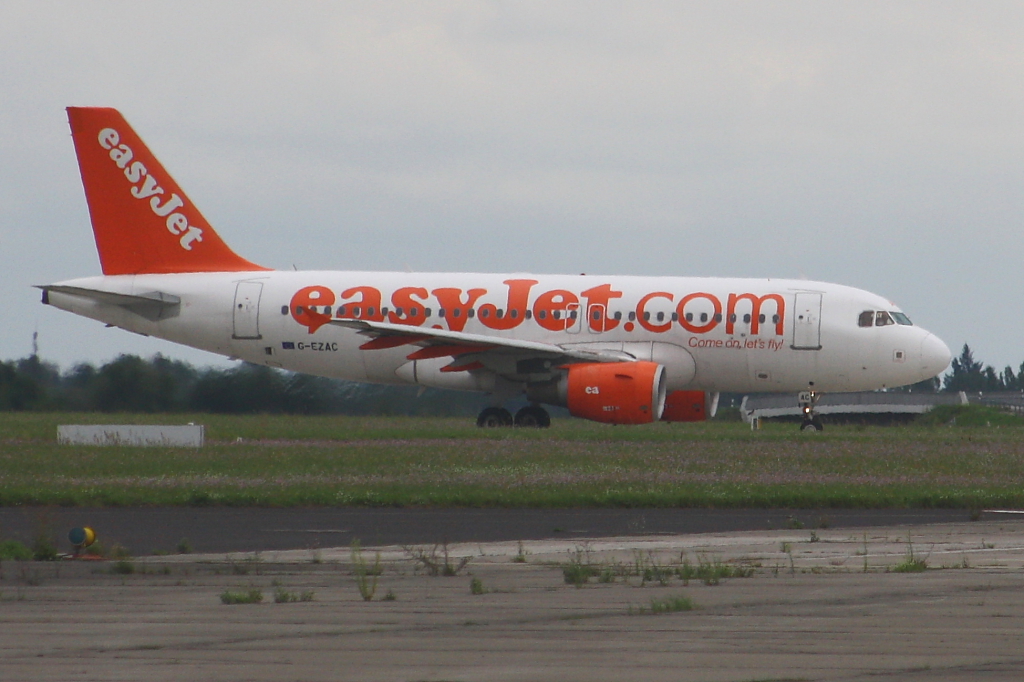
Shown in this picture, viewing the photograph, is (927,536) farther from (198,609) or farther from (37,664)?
(37,664)

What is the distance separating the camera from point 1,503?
16.2 meters

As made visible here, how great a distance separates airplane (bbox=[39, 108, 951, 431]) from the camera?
97.9 feet

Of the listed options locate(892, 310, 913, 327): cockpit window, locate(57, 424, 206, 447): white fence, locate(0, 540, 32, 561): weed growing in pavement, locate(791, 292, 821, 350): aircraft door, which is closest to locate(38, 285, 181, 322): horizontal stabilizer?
locate(57, 424, 206, 447): white fence

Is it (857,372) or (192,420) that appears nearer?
(857,372)

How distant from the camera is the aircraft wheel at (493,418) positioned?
30.2 m

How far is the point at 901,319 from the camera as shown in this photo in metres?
30.6

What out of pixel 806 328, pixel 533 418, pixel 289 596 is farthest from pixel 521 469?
pixel 806 328

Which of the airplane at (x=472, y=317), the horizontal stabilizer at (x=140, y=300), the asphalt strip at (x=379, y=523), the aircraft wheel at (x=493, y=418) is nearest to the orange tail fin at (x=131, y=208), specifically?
the airplane at (x=472, y=317)

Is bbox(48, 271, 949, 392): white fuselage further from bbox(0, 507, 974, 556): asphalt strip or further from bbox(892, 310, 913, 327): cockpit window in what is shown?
bbox(0, 507, 974, 556): asphalt strip

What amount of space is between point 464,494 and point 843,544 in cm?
546

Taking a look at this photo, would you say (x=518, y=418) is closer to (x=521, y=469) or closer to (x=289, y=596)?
(x=521, y=469)

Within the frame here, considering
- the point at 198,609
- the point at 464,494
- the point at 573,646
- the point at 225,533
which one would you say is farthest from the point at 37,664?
the point at 464,494

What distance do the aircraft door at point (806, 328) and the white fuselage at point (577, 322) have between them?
0.07 feet

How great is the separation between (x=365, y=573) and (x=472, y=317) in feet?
68.3
